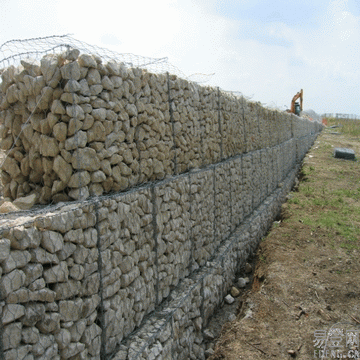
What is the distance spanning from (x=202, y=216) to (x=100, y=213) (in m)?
3.47

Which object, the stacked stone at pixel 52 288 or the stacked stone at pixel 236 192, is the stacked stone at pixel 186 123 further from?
the stacked stone at pixel 52 288

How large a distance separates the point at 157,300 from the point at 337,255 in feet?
17.3

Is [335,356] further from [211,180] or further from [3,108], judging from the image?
[3,108]

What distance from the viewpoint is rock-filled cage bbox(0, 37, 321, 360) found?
3.32m

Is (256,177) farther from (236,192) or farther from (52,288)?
(52,288)

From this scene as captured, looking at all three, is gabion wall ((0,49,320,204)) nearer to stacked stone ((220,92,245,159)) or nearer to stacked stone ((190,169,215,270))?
stacked stone ((190,169,215,270))

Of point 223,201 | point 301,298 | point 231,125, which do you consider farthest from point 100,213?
point 231,125

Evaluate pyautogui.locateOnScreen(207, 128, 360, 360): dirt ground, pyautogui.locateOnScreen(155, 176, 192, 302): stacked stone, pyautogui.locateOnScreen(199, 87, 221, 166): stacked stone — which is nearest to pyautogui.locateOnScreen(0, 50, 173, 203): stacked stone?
pyautogui.locateOnScreen(155, 176, 192, 302): stacked stone

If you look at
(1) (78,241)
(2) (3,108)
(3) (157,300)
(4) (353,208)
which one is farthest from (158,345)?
(4) (353,208)

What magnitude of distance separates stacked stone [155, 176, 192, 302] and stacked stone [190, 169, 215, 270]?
26 cm

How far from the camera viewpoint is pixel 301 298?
6.93 m

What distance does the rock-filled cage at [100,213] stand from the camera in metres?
3.32

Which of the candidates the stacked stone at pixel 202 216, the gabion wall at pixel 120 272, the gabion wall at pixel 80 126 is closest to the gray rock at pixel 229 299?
the gabion wall at pixel 120 272

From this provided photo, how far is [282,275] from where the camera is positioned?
7.84 meters
